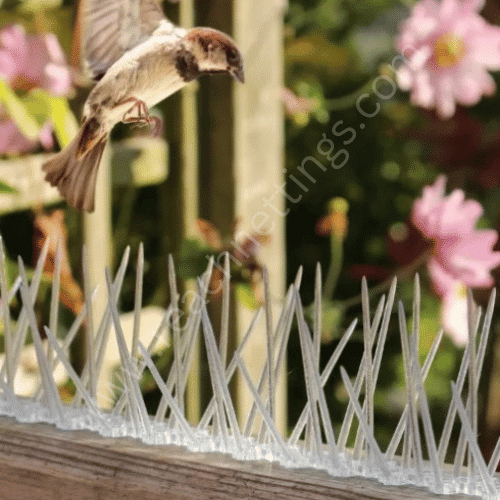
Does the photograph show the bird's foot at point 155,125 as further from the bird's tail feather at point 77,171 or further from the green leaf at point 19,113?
the green leaf at point 19,113

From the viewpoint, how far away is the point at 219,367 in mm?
345

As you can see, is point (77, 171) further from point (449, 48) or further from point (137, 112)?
point (449, 48)

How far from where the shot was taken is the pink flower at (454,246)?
70 cm

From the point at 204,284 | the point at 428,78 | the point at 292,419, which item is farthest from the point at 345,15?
the point at 204,284

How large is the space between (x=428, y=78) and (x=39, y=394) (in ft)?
1.53

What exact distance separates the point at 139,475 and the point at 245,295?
0.42 m

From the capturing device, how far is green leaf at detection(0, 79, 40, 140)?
1.92 ft

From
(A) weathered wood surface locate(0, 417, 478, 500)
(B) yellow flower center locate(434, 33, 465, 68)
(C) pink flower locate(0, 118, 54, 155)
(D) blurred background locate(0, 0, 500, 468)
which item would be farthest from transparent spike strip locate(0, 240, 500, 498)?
(B) yellow flower center locate(434, 33, 465, 68)

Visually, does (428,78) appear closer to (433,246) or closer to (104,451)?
(433,246)

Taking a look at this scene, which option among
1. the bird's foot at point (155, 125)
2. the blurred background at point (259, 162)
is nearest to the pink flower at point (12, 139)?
the blurred background at point (259, 162)

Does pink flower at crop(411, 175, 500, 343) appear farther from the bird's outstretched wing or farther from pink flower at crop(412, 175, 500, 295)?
the bird's outstretched wing

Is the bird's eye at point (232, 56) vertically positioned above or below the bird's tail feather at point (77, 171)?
above

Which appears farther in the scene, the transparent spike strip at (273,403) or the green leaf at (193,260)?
the green leaf at (193,260)

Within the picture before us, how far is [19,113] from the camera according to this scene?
593 millimetres
